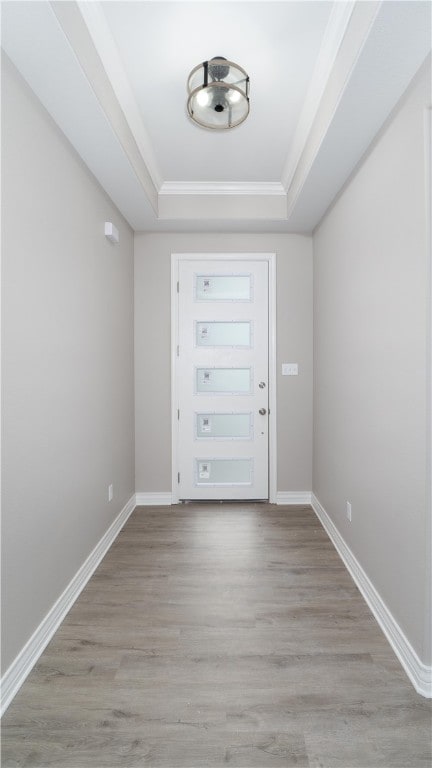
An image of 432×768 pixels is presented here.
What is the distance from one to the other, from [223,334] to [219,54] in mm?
2022

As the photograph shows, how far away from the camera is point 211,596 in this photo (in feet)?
6.91

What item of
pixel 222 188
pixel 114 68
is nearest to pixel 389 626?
pixel 114 68

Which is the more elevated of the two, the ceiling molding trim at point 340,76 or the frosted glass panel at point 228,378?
the ceiling molding trim at point 340,76

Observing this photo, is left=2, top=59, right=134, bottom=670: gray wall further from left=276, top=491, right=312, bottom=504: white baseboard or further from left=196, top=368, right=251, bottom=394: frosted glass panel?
left=276, top=491, right=312, bottom=504: white baseboard

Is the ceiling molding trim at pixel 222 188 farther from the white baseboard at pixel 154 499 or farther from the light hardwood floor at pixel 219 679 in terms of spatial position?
the light hardwood floor at pixel 219 679

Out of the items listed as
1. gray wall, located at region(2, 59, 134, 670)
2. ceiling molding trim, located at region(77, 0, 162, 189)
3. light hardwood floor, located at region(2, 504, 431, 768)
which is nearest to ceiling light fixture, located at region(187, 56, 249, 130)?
ceiling molding trim, located at region(77, 0, 162, 189)

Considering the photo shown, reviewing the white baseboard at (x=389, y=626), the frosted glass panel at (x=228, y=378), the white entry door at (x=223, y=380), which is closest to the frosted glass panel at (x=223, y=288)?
the white entry door at (x=223, y=380)

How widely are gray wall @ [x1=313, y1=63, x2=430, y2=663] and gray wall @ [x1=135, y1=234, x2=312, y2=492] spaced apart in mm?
688

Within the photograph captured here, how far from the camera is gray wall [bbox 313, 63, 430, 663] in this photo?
60.4 inches

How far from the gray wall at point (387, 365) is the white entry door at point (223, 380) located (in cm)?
86

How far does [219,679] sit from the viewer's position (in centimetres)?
156

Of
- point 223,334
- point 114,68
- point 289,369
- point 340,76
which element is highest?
point 114,68

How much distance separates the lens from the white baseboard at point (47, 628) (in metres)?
1.48

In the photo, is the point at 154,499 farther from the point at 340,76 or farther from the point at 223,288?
the point at 340,76
